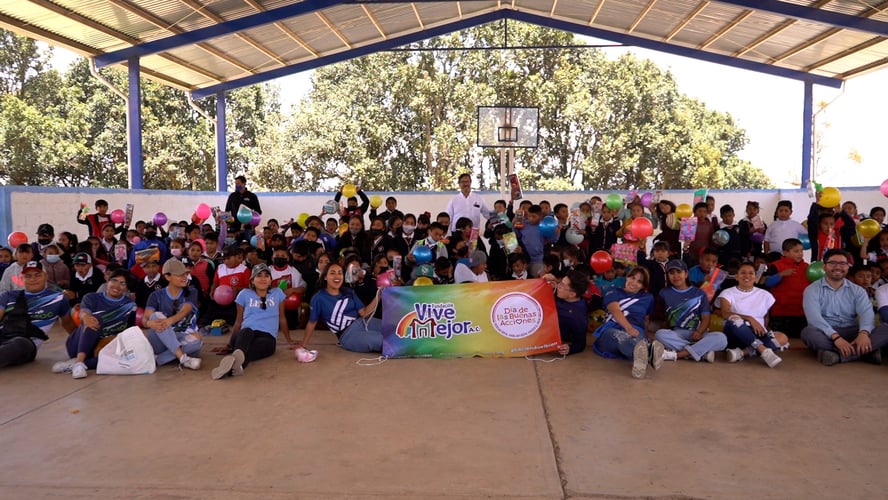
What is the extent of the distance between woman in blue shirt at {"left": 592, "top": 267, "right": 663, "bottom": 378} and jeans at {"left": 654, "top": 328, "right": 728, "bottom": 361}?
219 millimetres

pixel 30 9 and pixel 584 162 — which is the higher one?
pixel 30 9

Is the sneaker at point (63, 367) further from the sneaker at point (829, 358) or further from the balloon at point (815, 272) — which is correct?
the balloon at point (815, 272)

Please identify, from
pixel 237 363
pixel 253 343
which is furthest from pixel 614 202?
pixel 237 363

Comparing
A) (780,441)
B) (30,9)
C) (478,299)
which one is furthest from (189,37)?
(780,441)

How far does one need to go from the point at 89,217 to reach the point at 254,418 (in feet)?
24.8

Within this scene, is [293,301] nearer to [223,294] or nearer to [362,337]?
[223,294]

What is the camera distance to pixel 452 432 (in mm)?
4203

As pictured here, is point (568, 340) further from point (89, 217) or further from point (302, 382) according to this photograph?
point (89, 217)

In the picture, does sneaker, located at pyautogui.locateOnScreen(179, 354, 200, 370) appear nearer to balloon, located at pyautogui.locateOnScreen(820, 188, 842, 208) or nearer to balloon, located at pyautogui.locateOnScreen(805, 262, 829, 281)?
balloon, located at pyautogui.locateOnScreen(805, 262, 829, 281)

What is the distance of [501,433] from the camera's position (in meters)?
4.18

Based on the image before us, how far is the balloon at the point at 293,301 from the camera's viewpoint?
743cm

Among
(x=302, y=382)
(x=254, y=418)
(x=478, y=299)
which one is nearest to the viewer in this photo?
(x=254, y=418)

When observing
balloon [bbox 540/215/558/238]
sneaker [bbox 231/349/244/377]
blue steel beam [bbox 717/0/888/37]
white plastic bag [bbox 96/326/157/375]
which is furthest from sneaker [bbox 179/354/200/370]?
blue steel beam [bbox 717/0/888/37]

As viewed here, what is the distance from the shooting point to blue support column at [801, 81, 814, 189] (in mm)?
16594
